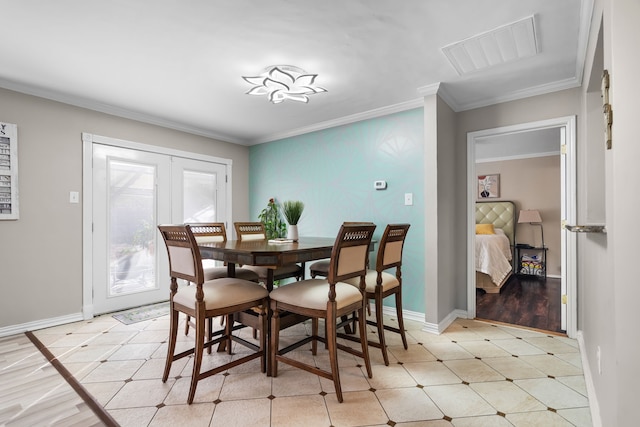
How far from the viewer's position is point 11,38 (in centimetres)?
211

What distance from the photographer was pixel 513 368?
7.20 ft

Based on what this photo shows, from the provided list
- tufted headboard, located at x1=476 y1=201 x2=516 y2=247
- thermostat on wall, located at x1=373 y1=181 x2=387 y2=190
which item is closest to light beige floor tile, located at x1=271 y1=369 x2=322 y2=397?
thermostat on wall, located at x1=373 y1=181 x2=387 y2=190

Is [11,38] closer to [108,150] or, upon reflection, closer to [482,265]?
[108,150]

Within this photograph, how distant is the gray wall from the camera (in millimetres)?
2822

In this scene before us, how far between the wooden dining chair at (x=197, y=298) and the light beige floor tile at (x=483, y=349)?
5.48 feet

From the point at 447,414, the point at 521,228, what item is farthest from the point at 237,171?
the point at 521,228

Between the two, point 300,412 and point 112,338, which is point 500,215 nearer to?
point 300,412

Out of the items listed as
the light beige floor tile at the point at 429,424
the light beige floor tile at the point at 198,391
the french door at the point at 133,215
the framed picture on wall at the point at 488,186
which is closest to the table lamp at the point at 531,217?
the framed picture on wall at the point at 488,186

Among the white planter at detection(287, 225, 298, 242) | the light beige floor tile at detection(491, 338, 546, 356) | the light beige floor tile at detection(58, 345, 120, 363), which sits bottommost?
the light beige floor tile at detection(58, 345, 120, 363)

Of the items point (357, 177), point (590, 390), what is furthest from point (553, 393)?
point (357, 177)

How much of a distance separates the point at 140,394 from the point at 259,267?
4.41 ft

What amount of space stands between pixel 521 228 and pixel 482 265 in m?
2.26

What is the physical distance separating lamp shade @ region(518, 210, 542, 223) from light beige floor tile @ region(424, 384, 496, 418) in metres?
4.64

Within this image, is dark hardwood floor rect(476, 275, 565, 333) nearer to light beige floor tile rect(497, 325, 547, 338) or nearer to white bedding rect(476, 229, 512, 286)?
light beige floor tile rect(497, 325, 547, 338)
